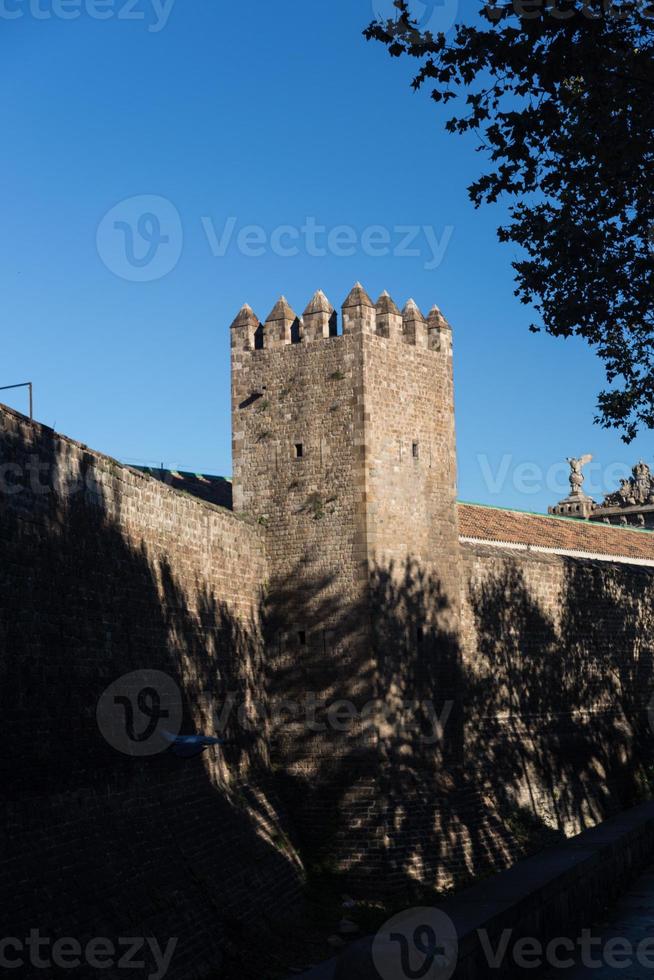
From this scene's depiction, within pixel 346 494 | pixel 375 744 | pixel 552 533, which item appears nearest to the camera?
pixel 375 744

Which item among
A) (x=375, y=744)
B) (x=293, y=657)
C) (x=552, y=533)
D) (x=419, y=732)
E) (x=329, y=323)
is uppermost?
(x=329, y=323)

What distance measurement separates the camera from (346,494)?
20.0m

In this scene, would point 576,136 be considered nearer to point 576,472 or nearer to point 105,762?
point 105,762

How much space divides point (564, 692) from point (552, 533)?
995cm

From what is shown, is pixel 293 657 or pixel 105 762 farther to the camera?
pixel 293 657

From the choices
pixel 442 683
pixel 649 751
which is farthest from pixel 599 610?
pixel 442 683

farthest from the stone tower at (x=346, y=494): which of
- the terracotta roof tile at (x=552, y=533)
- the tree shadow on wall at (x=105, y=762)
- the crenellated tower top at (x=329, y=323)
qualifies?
the terracotta roof tile at (x=552, y=533)

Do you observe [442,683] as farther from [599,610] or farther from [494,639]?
[599,610]

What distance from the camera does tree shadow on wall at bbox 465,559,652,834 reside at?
2288cm

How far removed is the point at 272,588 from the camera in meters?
20.2

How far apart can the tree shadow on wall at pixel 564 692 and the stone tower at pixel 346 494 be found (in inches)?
87.2

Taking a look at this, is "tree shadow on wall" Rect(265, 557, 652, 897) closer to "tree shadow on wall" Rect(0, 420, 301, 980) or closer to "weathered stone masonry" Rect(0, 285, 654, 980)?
"weathered stone masonry" Rect(0, 285, 654, 980)

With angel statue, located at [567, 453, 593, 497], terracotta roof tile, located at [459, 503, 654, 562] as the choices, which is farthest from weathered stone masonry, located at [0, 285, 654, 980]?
angel statue, located at [567, 453, 593, 497]

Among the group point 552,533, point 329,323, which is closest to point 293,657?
point 329,323
